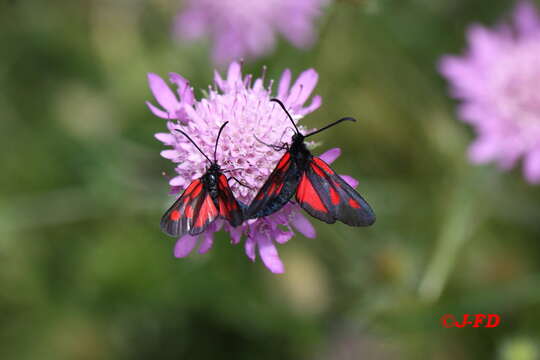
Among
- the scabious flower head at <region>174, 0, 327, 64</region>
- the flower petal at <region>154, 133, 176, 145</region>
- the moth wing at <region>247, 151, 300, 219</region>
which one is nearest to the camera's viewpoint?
the moth wing at <region>247, 151, 300, 219</region>

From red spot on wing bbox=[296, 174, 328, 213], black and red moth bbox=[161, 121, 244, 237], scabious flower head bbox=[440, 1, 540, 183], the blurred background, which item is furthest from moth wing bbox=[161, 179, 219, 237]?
scabious flower head bbox=[440, 1, 540, 183]

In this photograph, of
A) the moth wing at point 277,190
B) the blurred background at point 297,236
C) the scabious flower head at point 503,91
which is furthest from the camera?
the blurred background at point 297,236

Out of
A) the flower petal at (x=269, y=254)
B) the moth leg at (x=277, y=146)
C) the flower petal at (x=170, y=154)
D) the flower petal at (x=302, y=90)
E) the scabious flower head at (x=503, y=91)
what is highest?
the scabious flower head at (x=503, y=91)

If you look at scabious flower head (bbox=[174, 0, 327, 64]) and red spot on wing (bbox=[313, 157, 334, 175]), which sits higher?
scabious flower head (bbox=[174, 0, 327, 64])

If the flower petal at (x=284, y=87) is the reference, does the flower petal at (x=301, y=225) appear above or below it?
below

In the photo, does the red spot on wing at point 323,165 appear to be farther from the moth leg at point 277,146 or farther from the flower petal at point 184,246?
the flower petal at point 184,246

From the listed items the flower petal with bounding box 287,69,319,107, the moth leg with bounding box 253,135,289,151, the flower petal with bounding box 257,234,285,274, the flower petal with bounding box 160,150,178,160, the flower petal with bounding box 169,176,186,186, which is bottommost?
the flower petal with bounding box 257,234,285,274

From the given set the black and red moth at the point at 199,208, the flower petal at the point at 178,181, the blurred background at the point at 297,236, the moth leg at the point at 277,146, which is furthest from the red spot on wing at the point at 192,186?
the blurred background at the point at 297,236

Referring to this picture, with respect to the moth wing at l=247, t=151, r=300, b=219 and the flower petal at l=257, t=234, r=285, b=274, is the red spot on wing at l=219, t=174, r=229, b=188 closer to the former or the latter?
the moth wing at l=247, t=151, r=300, b=219
